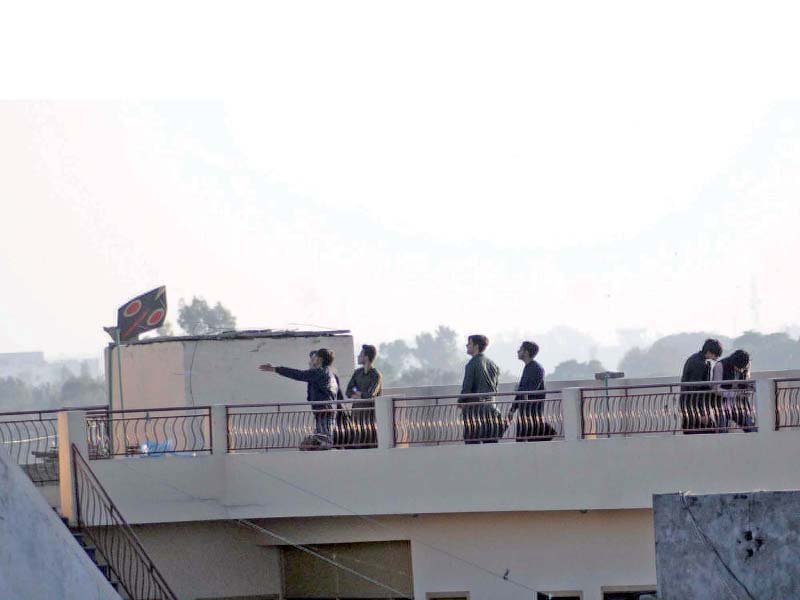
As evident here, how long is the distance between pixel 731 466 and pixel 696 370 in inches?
45.6

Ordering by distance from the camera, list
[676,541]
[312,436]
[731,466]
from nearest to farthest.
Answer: [676,541]
[731,466]
[312,436]

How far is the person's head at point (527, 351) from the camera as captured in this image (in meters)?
17.5

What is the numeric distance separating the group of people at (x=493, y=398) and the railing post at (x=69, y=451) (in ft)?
7.44

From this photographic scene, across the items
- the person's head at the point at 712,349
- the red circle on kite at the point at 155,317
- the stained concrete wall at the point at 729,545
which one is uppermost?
the red circle on kite at the point at 155,317

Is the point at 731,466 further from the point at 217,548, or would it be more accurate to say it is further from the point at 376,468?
the point at 217,548

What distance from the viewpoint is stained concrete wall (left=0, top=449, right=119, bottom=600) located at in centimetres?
1242

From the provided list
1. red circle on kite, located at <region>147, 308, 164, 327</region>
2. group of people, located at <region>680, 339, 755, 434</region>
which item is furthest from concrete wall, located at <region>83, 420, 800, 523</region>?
red circle on kite, located at <region>147, 308, 164, 327</region>

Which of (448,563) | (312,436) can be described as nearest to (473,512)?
(448,563)

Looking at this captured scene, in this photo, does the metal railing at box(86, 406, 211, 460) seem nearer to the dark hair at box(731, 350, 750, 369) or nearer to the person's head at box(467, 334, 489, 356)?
the person's head at box(467, 334, 489, 356)

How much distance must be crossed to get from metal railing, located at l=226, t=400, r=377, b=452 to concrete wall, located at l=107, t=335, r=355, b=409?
5.70 feet

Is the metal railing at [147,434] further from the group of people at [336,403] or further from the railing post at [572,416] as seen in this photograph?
the railing post at [572,416]

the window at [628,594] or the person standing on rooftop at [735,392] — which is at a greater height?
the person standing on rooftop at [735,392]

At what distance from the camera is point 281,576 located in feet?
65.4

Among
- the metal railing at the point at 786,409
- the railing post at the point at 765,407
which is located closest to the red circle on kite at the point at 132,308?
the railing post at the point at 765,407
